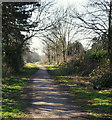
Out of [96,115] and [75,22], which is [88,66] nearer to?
[75,22]

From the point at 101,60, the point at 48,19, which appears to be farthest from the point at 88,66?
the point at 48,19

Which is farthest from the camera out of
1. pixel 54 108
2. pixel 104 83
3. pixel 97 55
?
pixel 97 55

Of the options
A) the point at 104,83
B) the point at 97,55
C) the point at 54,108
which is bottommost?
the point at 54,108

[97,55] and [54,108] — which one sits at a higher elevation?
[97,55]

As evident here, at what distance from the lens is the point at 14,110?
24.2 ft

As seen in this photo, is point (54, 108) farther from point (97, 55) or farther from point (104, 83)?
point (97, 55)

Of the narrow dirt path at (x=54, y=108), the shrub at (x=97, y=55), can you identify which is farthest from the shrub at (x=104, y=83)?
the shrub at (x=97, y=55)

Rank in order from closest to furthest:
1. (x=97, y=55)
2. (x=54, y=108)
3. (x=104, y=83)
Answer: (x=54, y=108) < (x=104, y=83) < (x=97, y=55)

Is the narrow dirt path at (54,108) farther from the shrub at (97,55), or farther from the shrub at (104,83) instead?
the shrub at (97,55)

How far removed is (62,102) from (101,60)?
9.77m

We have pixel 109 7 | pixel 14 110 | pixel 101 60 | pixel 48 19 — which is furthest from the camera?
pixel 48 19

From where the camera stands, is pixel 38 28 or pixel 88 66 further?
pixel 38 28

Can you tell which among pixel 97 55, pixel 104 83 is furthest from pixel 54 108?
pixel 97 55

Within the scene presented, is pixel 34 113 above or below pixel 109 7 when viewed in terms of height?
below
